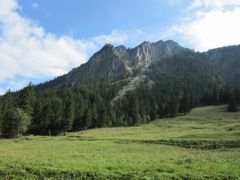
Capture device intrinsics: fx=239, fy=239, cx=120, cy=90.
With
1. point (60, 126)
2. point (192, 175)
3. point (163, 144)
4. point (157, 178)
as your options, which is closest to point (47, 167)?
point (157, 178)

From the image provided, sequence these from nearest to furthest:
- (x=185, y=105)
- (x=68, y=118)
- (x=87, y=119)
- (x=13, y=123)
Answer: (x=13, y=123) → (x=68, y=118) → (x=87, y=119) → (x=185, y=105)

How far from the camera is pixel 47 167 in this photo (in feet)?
58.7

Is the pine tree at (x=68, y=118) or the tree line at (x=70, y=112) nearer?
the tree line at (x=70, y=112)

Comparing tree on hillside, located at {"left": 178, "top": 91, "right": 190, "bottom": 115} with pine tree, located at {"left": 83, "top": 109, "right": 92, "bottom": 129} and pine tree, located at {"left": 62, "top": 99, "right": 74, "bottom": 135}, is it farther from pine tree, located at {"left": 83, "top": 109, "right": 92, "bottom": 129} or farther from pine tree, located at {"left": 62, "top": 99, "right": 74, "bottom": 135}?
pine tree, located at {"left": 62, "top": 99, "right": 74, "bottom": 135}

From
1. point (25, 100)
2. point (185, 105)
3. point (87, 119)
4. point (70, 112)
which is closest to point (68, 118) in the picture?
point (70, 112)

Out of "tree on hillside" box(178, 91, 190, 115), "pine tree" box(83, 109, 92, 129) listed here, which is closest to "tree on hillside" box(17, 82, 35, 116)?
"pine tree" box(83, 109, 92, 129)

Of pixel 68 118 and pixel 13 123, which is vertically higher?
pixel 68 118

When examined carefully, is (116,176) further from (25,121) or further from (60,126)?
(60,126)

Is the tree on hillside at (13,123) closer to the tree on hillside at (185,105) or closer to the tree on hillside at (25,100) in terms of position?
the tree on hillside at (25,100)

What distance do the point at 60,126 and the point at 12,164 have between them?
79.2 m

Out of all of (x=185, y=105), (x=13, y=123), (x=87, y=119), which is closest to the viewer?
(x=13, y=123)

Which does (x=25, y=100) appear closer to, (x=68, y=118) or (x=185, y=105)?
(x=68, y=118)

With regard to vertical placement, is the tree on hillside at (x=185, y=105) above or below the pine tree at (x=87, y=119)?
above

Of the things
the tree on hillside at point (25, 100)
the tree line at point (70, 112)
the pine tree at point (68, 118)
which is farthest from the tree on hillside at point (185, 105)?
the tree on hillside at point (25, 100)
